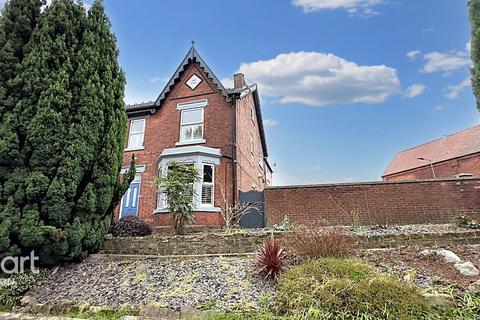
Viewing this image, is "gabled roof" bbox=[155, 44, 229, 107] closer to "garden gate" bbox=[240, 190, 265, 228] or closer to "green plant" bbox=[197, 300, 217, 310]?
"garden gate" bbox=[240, 190, 265, 228]

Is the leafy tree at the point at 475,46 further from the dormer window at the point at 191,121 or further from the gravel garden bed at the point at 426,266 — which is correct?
the dormer window at the point at 191,121

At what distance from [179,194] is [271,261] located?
16.2ft

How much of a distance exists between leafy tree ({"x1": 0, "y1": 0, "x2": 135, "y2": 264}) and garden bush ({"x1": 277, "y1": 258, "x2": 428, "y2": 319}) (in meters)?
5.22

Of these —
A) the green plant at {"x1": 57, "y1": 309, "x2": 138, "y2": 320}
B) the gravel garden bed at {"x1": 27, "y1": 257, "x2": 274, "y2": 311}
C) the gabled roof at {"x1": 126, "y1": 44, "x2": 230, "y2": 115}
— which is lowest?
the green plant at {"x1": 57, "y1": 309, "x2": 138, "y2": 320}

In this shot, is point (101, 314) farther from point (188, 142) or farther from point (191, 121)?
point (191, 121)

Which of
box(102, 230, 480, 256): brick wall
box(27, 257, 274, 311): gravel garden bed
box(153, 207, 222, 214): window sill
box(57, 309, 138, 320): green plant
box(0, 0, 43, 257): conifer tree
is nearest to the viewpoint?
box(57, 309, 138, 320): green plant

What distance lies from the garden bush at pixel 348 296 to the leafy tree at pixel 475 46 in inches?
349

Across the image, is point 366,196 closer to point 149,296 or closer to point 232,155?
point 232,155

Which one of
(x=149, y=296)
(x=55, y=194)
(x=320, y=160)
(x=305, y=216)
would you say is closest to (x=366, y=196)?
(x=305, y=216)

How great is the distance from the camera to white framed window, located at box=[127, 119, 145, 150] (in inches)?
598

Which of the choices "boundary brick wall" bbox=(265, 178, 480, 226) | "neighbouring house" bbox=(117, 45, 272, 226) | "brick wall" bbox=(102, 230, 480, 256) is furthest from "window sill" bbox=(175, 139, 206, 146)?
"brick wall" bbox=(102, 230, 480, 256)

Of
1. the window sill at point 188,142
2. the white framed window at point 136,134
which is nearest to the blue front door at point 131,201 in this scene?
the white framed window at point 136,134

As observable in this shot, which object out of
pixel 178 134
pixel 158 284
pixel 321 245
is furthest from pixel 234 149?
pixel 158 284

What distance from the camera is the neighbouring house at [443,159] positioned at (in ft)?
77.3
